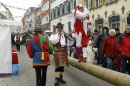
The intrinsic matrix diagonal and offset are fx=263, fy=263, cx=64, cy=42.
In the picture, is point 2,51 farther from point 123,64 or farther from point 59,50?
point 123,64

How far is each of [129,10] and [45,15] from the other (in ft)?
120

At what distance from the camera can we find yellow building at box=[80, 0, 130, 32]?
19000mm

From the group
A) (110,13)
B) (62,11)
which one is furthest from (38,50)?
(62,11)

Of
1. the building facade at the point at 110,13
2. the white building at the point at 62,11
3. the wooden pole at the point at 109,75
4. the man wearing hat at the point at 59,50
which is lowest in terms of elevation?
the wooden pole at the point at 109,75

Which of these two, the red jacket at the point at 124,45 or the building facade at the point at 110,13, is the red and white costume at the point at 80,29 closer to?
the red jacket at the point at 124,45

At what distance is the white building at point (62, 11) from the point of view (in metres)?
33.7

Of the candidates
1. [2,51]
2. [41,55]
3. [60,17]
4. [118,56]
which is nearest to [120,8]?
[118,56]

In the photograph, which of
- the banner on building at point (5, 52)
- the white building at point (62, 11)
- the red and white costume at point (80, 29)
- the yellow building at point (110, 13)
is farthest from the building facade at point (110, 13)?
the banner on building at point (5, 52)

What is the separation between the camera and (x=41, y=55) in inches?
247

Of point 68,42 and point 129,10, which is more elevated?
point 129,10

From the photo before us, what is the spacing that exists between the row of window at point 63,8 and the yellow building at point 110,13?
690cm

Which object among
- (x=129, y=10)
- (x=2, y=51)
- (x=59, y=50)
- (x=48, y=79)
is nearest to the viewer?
(x=59, y=50)

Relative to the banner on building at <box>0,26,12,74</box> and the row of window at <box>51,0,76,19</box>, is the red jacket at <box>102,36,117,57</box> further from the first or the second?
the row of window at <box>51,0,76,19</box>

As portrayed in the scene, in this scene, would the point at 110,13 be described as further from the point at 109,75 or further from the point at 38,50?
the point at 38,50
